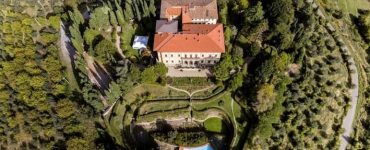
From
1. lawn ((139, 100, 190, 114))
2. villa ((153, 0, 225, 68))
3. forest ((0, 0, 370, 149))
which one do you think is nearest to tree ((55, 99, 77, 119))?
forest ((0, 0, 370, 149))

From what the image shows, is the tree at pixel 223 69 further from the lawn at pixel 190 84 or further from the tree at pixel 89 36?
the tree at pixel 89 36

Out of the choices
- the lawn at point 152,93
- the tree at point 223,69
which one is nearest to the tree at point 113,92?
the lawn at point 152,93

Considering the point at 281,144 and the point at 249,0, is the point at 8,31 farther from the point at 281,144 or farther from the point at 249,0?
the point at 281,144

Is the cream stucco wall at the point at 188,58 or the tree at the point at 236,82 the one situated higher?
the cream stucco wall at the point at 188,58

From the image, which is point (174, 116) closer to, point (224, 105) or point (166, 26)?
point (224, 105)

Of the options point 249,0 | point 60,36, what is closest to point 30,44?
point 60,36
